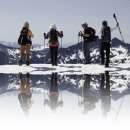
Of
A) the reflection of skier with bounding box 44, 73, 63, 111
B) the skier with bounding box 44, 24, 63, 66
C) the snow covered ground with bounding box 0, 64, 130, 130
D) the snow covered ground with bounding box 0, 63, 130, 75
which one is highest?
the skier with bounding box 44, 24, 63, 66

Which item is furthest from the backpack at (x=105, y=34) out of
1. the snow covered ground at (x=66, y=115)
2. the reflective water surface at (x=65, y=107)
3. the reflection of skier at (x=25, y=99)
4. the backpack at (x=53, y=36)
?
the snow covered ground at (x=66, y=115)

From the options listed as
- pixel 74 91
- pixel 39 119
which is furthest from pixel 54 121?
pixel 74 91

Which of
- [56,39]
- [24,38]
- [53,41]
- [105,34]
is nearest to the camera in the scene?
[24,38]

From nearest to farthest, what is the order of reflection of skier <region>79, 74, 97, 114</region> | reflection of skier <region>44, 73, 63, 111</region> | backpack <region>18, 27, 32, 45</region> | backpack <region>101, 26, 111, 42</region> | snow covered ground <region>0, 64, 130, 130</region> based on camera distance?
snow covered ground <region>0, 64, 130, 130</region>, reflection of skier <region>79, 74, 97, 114</region>, reflection of skier <region>44, 73, 63, 111</region>, backpack <region>18, 27, 32, 45</region>, backpack <region>101, 26, 111, 42</region>

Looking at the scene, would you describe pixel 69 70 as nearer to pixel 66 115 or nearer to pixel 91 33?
pixel 91 33

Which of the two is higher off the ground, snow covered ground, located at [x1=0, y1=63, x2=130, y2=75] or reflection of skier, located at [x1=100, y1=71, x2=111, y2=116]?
snow covered ground, located at [x1=0, y1=63, x2=130, y2=75]

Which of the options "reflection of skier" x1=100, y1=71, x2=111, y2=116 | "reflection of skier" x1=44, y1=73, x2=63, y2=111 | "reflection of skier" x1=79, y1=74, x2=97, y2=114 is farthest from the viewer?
"reflection of skier" x1=44, y1=73, x2=63, y2=111

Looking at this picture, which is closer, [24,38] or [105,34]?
[24,38]

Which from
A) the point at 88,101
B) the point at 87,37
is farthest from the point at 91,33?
the point at 88,101

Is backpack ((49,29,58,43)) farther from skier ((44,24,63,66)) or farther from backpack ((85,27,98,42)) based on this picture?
backpack ((85,27,98,42))

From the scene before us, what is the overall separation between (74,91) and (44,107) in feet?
13.1

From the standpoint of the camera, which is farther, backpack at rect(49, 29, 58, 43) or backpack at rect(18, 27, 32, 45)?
backpack at rect(49, 29, 58, 43)

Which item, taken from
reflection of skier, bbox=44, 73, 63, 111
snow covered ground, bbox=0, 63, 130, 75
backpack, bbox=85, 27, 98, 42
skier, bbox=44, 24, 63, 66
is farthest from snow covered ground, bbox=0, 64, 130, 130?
backpack, bbox=85, 27, 98, 42

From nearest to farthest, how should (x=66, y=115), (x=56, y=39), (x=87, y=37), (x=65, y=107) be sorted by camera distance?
(x=66, y=115)
(x=65, y=107)
(x=56, y=39)
(x=87, y=37)
